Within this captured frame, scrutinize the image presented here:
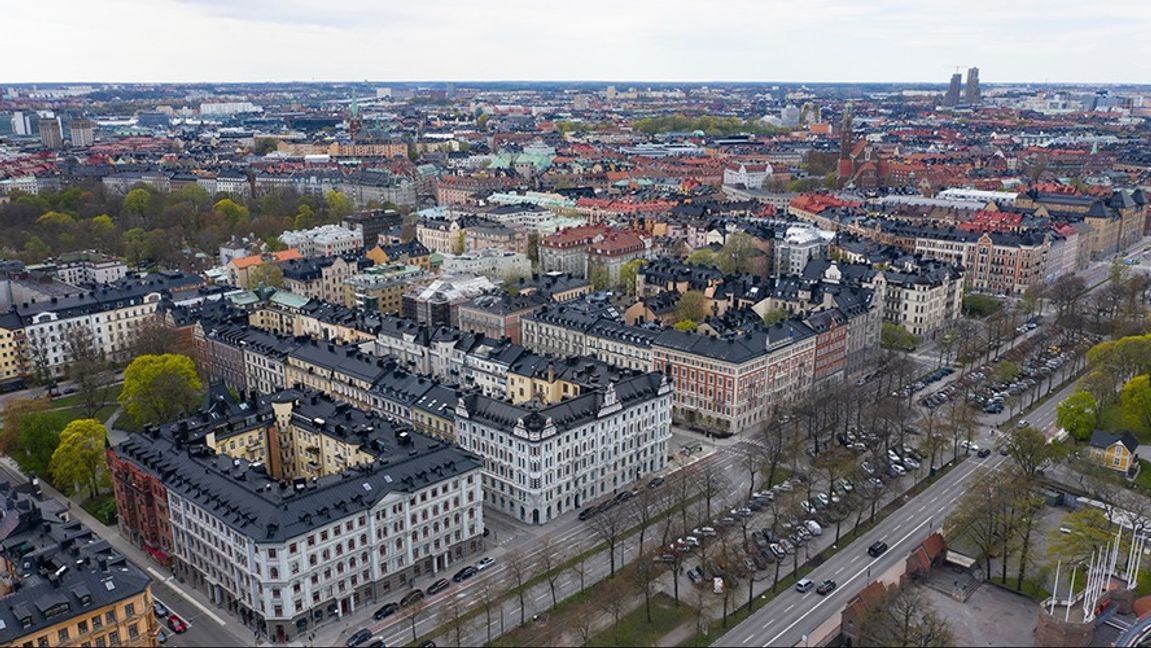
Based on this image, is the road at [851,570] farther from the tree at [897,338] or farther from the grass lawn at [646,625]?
the tree at [897,338]

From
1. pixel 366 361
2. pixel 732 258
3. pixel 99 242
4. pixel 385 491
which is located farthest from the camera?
pixel 99 242

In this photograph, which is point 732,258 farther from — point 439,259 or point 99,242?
point 99,242

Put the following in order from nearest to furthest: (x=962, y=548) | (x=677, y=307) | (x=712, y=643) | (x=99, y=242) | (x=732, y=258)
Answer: (x=712, y=643), (x=962, y=548), (x=677, y=307), (x=732, y=258), (x=99, y=242)

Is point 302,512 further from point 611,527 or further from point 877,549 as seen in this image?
point 877,549

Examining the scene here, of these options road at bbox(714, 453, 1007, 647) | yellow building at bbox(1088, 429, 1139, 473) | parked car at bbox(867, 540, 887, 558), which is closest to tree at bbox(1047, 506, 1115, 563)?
road at bbox(714, 453, 1007, 647)

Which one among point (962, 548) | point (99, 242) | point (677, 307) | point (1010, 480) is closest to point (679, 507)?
point (962, 548)

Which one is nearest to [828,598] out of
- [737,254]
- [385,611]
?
[385,611]

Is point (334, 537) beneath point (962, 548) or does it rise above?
above
